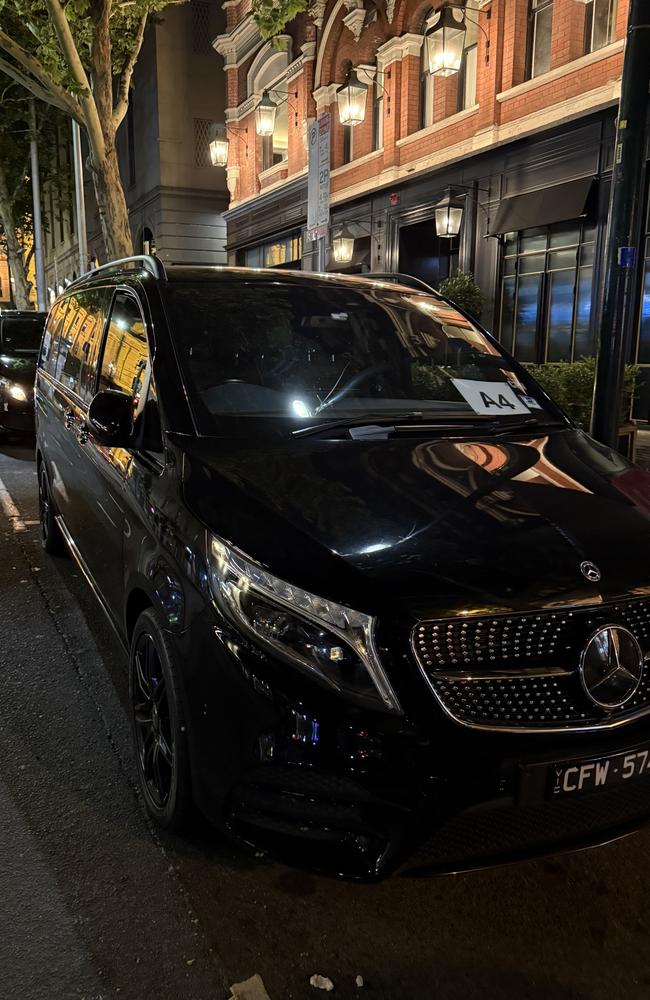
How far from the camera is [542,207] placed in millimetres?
13633

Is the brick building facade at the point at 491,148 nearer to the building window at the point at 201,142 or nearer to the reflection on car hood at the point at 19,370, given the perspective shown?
the building window at the point at 201,142

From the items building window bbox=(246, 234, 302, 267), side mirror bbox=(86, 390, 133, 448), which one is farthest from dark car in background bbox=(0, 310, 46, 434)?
building window bbox=(246, 234, 302, 267)

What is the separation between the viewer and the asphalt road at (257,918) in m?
2.13

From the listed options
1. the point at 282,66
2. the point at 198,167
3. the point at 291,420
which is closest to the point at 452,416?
the point at 291,420

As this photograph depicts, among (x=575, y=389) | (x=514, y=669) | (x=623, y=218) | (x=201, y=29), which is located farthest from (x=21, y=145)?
(x=514, y=669)

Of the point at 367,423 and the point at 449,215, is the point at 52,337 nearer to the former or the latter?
the point at 367,423

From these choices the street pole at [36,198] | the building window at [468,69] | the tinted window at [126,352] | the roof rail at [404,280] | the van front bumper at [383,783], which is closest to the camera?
the van front bumper at [383,783]

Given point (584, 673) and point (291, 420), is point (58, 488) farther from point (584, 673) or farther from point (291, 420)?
point (584, 673)

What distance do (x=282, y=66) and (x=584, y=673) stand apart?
80.3 feet

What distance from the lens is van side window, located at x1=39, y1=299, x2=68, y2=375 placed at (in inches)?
218

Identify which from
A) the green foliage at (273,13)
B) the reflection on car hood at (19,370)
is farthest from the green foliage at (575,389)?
the green foliage at (273,13)

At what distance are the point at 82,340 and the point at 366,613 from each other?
10.3 ft

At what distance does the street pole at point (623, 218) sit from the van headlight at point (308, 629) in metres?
4.73

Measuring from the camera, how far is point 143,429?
9.64 feet
